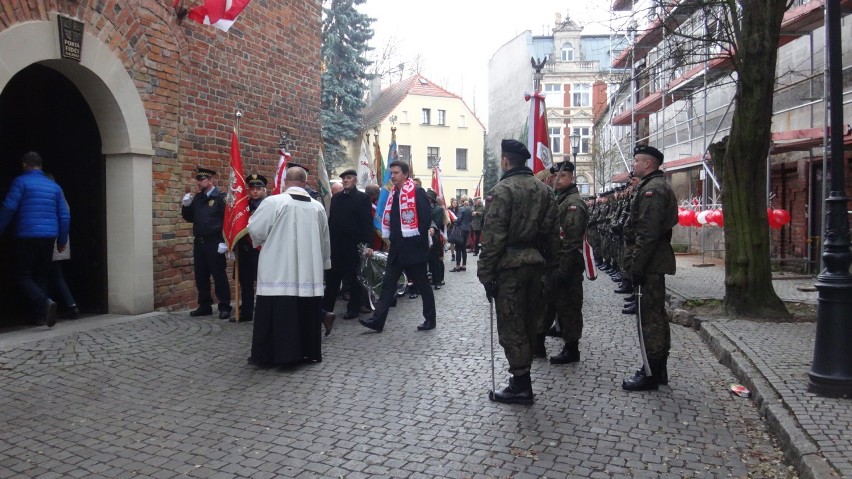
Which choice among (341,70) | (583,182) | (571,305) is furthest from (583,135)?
(571,305)

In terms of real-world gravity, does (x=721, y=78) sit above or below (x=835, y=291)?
above

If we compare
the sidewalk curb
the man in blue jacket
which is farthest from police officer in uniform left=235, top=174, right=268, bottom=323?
the sidewalk curb

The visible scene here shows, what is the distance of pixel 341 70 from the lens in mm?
31594

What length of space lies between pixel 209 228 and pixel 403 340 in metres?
3.04

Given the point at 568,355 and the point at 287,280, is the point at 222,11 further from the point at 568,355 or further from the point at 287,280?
the point at 568,355

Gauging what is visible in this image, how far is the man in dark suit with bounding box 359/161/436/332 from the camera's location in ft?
26.4

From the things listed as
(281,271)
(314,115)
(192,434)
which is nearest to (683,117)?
(314,115)

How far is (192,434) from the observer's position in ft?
14.3

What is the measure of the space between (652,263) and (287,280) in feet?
10.9

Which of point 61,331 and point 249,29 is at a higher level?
point 249,29

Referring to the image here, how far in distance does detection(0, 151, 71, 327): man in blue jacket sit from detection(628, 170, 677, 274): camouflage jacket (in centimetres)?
623

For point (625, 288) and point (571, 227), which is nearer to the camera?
point (571, 227)

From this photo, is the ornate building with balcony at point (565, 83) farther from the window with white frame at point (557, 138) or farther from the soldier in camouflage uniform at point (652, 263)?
the soldier in camouflage uniform at point (652, 263)

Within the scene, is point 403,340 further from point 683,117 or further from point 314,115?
point 683,117
